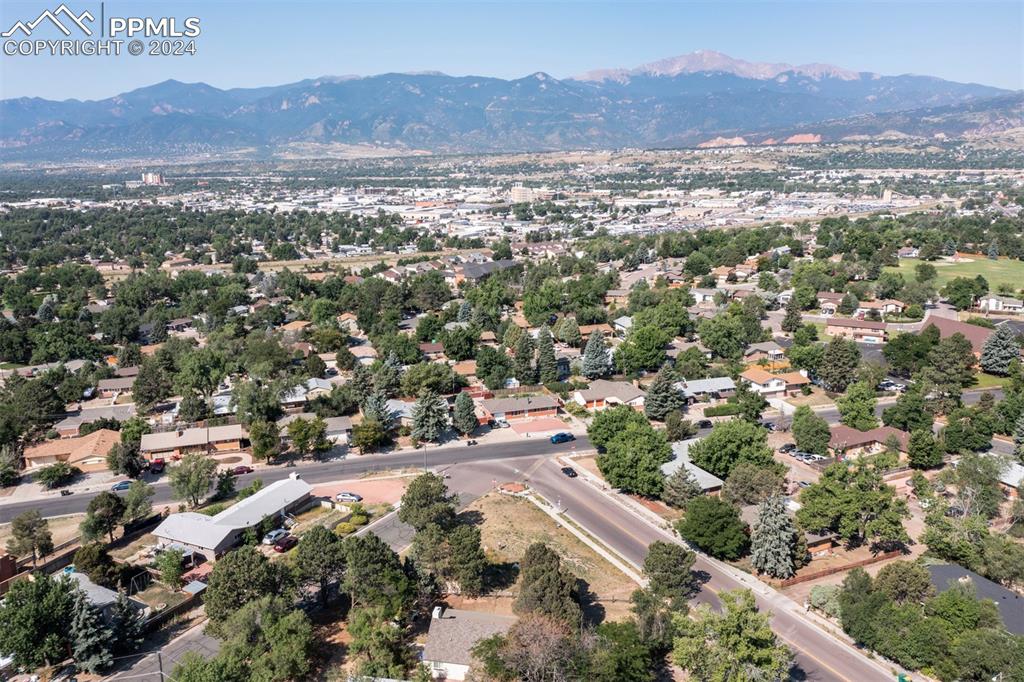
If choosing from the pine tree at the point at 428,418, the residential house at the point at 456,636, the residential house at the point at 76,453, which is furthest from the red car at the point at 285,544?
the residential house at the point at 76,453

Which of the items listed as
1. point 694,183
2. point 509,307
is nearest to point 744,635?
point 509,307

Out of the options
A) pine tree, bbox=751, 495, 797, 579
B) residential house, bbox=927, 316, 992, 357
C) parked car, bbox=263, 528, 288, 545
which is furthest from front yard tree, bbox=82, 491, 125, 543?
residential house, bbox=927, 316, 992, 357

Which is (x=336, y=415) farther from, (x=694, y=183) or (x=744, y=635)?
(x=694, y=183)

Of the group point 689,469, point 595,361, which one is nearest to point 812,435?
point 689,469

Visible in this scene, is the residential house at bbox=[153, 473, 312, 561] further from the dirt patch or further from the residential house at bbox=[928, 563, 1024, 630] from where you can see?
the residential house at bbox=[928, 563, 1024, 630]

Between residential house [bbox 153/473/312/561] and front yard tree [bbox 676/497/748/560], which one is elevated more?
front yard tree [bbox 676/497/748/560]

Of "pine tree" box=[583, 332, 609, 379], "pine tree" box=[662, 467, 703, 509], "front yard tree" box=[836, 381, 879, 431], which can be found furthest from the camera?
"pine tree" box=[583, 332, 609, 379]
